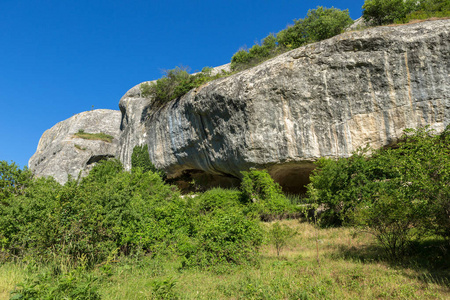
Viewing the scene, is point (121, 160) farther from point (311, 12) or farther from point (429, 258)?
point (429, 258)

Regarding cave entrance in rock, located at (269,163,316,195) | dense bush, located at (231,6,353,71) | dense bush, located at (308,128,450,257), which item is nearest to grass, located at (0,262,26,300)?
dense bush, located at (308,128,450,257)

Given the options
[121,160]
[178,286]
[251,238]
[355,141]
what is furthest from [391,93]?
[121,160]

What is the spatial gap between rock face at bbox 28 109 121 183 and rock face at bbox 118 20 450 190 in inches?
562

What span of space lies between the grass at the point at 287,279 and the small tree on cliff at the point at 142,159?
15.4 m

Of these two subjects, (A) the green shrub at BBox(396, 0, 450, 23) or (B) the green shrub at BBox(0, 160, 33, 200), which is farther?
(A) the green shrub at BBox(396, 0, 450, 23)

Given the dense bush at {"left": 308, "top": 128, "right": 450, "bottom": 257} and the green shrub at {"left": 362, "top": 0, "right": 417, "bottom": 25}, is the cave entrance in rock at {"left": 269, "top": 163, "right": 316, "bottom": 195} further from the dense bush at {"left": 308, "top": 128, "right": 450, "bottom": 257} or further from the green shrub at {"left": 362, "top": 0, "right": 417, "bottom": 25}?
the green shrub at {"left": 362, "top": 0, "right": 417, "bottom": 25}

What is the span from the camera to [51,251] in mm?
6277

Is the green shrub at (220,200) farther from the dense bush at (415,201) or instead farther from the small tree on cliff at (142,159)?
the dense bush at (415,201)

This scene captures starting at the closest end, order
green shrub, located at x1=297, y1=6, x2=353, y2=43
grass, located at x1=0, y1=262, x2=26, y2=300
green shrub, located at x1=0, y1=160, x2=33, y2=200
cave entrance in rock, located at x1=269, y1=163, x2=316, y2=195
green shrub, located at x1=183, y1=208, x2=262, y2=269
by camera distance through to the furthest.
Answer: grass, located at x1=0, y1=262, x2=26, y2=300, green shrub, located at x1=183, y1=208, x2=262, y2=269, green shrub, located at x1=0, y1=160, x2=33, y2=200, cave entrance in rock, located at x1=269, y1=163, x2=316, y2=195, green shrub, located at x1=297, y1=6, x2=353, y2=43

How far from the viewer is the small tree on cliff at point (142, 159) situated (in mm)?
22422

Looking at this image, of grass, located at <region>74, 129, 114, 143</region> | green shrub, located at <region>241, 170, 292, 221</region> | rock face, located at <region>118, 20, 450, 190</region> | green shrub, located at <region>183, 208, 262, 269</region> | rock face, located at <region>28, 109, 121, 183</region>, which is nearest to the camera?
green shrub, located at <region>183, 208, 262, 269</region>

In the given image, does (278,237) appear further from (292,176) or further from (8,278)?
(292,176)

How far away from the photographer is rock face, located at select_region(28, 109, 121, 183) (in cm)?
2859

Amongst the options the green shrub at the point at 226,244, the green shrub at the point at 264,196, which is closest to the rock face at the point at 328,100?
the green shrub at the point at 264,196
